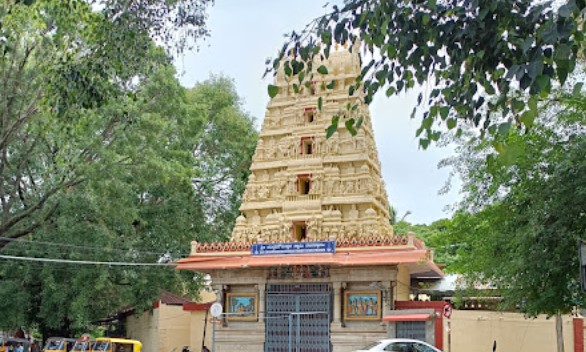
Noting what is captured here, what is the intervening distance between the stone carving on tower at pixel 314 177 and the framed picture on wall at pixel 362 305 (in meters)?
1.82

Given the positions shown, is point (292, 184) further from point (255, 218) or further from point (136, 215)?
point (136, 215)

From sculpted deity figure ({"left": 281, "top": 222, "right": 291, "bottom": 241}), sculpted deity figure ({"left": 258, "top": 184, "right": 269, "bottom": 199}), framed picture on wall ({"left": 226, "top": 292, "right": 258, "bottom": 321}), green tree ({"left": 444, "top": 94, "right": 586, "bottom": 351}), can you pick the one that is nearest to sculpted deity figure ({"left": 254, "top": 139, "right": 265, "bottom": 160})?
sculpted deity figure ({"left": 258, "top": 184, "right": 269, "bottom": 199})

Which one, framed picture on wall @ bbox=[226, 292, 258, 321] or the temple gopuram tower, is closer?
the temple gopuram tower

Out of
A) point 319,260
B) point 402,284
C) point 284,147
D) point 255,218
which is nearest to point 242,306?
point 255,218

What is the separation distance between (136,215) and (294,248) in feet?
19.0

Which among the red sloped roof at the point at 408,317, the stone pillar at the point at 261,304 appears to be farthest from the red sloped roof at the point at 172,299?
the red sloped roof at the point at 408,317

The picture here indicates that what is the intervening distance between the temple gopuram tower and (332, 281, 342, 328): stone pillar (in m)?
0.03

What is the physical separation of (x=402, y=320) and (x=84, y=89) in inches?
554

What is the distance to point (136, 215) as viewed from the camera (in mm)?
23641

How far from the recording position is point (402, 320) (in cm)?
2022

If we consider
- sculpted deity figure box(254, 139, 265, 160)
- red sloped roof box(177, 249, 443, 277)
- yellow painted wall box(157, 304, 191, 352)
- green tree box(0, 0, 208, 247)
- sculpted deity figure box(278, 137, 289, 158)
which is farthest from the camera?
yellow painted wall box(157, 304, 191, 352)

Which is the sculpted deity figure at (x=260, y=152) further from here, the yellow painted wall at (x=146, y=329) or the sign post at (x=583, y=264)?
the sign post at (x=583, y=264)

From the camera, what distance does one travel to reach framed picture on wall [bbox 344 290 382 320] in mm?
21641

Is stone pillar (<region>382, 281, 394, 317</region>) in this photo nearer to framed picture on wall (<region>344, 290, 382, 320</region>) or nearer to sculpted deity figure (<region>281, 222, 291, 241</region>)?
framed picture on wall (<region>344, 290, 382, 320</region>)
